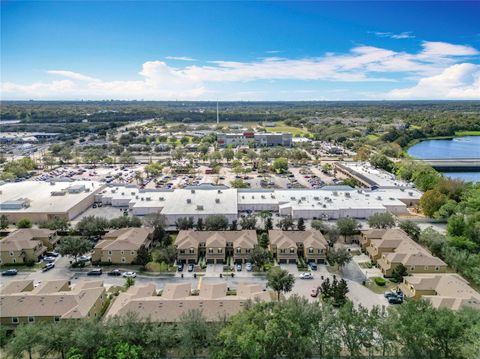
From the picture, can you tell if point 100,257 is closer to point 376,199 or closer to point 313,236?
point 313,236

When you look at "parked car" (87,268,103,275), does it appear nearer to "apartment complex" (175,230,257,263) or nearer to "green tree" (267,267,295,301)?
"apartment complex" (175,230,257,263)

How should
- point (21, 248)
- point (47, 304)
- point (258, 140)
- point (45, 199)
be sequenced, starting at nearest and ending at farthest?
point (47, 304), point (21, 248), point (45, 199), point (258, 140)

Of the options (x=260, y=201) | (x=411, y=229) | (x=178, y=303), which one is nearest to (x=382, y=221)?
(x=411, y=229)

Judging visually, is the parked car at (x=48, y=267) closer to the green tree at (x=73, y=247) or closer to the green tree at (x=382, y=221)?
the green tree at (x=73, y=247)

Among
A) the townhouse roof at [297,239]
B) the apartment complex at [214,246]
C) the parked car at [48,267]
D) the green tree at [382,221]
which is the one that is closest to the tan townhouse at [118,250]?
the parked car at [48,267]

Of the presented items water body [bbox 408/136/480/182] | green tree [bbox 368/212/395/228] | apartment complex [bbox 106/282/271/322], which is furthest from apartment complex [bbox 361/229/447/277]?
water body [bbox 408/136/480/182]

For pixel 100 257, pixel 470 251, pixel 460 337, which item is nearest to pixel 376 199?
pixel 470 251

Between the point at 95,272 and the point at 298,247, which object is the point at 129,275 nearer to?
the point at 95,272
